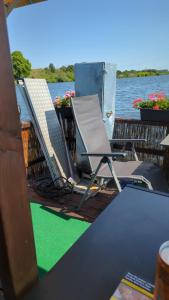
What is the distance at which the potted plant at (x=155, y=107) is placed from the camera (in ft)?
9.45

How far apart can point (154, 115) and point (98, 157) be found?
0.92 metres

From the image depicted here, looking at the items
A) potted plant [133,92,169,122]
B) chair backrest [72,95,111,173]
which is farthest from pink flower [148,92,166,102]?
chair backrest [72,95,111,173]

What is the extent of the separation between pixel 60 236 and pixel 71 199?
0.73 metres

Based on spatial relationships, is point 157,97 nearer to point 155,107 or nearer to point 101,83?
point 155,107

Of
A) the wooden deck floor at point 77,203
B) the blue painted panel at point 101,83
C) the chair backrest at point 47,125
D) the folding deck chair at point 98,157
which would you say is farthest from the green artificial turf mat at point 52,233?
the blue painted panel at point 101,83

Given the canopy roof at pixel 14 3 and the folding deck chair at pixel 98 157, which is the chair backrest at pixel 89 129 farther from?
the canopy roof at pixel 14 3

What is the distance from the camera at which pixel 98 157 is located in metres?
2.72

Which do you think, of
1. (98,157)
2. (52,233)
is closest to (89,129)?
(98,157)

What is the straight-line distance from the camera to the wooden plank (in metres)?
0.53

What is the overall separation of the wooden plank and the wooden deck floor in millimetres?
1747

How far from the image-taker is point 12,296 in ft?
2.10

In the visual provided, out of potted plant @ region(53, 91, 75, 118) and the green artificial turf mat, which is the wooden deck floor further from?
potted plant @ region(53, 91, 75, 118)

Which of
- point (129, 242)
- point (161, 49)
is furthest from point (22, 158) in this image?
point (161, 49)

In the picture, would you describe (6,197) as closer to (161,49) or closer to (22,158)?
(22,158)
